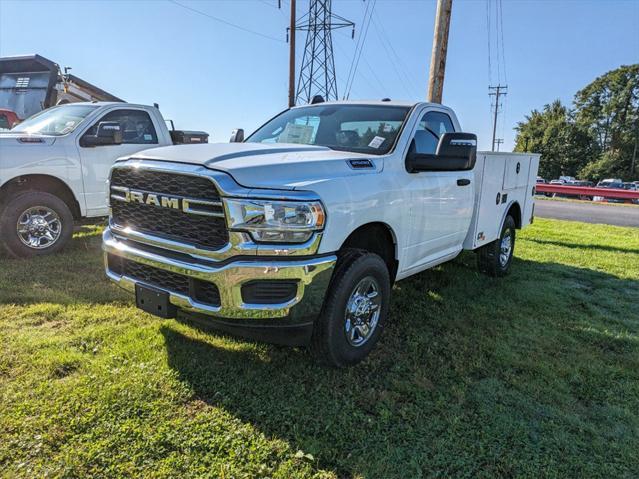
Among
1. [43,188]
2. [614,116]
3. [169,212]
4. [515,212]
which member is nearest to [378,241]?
[169,212]

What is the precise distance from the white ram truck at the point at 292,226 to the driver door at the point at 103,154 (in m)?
3.10

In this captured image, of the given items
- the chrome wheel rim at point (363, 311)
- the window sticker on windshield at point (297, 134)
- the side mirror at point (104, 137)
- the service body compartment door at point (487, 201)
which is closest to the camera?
the chrome wheel rim at point (363, 311)

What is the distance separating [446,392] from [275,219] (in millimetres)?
1676

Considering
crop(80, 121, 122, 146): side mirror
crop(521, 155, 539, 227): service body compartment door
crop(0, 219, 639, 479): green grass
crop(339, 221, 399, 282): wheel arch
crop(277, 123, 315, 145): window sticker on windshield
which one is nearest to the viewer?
crop(0, 219, 639, 479): green grass

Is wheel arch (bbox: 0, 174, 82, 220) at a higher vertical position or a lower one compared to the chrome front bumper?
higher

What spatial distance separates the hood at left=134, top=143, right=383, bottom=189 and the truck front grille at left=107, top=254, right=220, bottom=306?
27.3 inches

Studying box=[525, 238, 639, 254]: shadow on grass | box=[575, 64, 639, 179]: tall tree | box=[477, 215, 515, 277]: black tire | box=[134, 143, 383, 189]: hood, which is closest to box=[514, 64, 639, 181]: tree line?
box=[575, 64, 639, 179]: tall tree

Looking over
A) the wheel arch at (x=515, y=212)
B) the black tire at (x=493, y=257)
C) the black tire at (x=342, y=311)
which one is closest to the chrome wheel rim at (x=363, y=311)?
the black tire at (x=342, y=311)

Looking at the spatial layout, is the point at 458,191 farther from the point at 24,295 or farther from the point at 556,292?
the point at 24,295

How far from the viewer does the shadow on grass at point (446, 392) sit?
2.50m

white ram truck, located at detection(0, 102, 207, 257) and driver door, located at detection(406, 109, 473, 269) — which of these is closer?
driver door, located at detection(406, 109, 473, 269)

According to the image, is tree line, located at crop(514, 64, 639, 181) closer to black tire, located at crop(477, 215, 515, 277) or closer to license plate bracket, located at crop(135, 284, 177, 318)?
black tire, located at crop(477, 215, 515, 277)

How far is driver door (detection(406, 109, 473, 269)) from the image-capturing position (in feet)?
12.7

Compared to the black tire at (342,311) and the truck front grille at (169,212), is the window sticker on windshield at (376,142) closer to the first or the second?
the black tire at (342,311)
